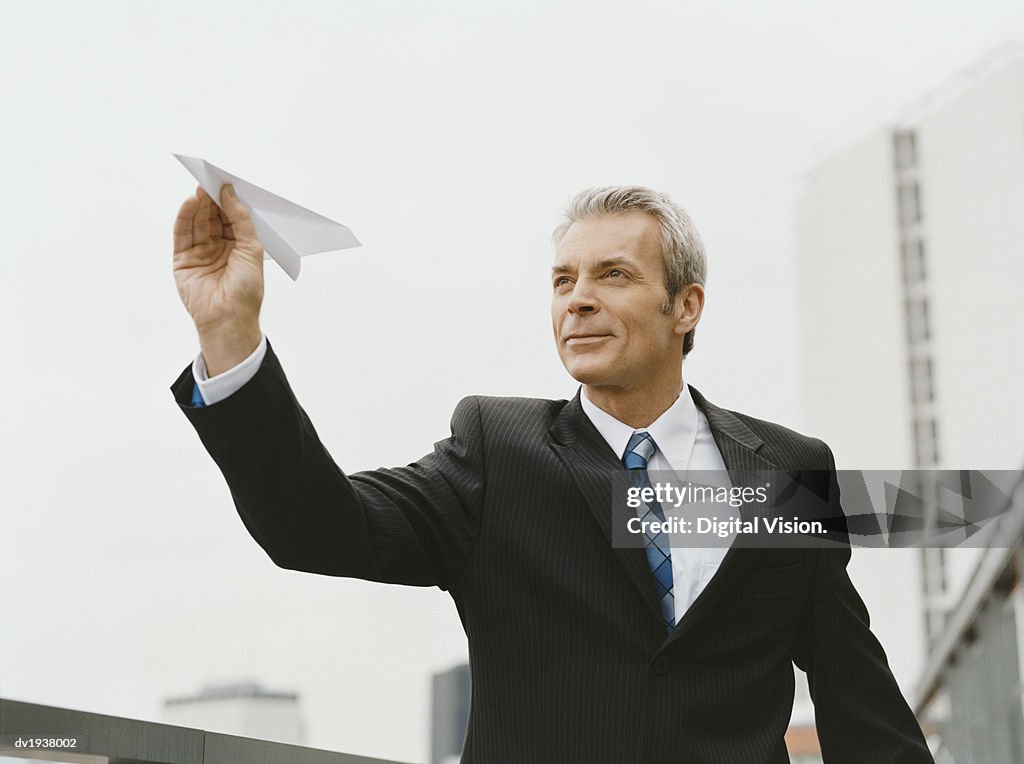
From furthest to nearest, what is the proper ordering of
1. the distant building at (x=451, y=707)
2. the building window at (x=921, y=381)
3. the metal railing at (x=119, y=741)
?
the building window at (x=921, y=381) → the distant building at (x=451, y=707) → the metal railing at (x=119, y=741)

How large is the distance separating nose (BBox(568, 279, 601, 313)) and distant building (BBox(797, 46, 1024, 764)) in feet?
119

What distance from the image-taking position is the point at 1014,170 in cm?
4003

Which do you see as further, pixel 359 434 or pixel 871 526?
pixel 359 434

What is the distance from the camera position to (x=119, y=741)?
1275mm

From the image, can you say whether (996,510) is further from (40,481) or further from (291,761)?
(40,481)

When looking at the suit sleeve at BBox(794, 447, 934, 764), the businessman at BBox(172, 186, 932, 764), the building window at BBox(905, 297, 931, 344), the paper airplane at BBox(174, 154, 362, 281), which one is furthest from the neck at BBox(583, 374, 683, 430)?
the building window at BBox(905, 297, 931, 344)

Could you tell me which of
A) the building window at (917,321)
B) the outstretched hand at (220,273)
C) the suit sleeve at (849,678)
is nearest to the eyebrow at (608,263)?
the suit sleeve at (849,678)

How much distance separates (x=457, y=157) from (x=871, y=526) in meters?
53.0

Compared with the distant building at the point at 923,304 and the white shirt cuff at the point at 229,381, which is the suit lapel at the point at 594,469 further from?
the distant building at the point at 923,304

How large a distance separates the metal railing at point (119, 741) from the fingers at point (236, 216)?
483mm

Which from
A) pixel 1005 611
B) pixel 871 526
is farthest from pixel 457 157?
pixel 871 526

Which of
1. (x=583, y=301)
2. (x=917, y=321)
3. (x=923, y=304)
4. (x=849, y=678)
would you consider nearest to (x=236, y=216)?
(x=583, y=301)

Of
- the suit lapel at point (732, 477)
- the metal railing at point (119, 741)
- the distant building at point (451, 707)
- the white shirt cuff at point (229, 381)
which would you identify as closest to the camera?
the white shirt cuff at point (229, 381)

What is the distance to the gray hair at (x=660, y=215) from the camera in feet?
4.81
